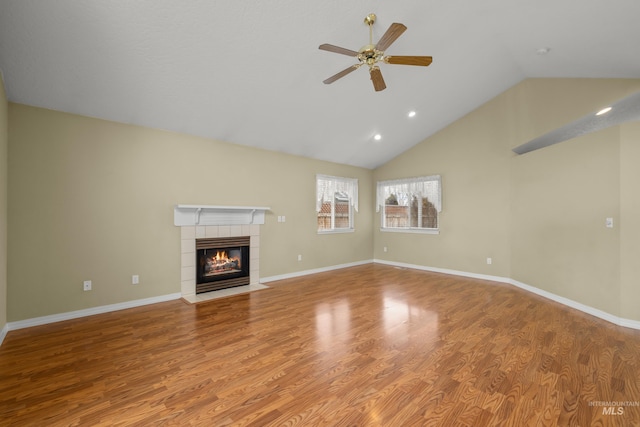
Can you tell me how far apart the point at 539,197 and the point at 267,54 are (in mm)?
4669

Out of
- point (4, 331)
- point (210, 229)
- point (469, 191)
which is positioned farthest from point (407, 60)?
point (4, 331)

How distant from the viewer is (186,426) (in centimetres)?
172

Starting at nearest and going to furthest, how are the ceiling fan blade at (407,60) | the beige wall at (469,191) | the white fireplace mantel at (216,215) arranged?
1. the ceiling fan blade at (407,60)
2. the white fireplace mantel at (216,215)
3. the beige wall at (469,191)

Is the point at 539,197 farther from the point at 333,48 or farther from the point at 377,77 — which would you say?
the point at 333,48

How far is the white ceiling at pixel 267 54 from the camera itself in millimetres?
2564

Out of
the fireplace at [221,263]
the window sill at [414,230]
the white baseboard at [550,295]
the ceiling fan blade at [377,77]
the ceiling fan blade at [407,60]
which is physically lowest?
the white baseboard at [550,295]

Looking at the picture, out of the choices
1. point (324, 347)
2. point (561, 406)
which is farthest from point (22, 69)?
point (561, 406)

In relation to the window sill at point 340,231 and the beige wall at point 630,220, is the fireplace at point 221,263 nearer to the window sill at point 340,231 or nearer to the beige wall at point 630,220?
the window sill at point 340,231

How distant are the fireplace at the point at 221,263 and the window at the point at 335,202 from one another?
1921mm

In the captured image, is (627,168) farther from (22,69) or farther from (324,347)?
(22,69)

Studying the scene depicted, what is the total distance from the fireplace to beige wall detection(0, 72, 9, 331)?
206 cm

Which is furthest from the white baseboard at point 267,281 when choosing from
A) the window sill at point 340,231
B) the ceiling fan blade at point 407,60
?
the ceiling fan blade at point 407,60

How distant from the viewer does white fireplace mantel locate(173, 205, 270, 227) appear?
4.34 metres

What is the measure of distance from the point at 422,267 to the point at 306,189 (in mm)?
3189
